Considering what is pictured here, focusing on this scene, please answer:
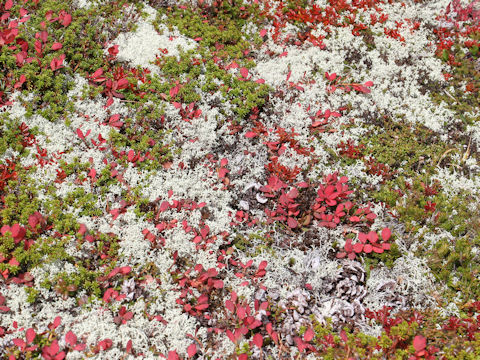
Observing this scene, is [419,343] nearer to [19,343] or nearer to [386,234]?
[386,234]

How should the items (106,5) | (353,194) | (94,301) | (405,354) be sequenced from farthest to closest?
(106,5) < (353,194) < (94,301) < (405,354)

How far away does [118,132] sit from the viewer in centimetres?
645

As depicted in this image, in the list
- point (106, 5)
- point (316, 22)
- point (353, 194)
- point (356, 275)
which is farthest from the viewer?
point (316, 22)

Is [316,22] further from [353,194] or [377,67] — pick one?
[353,194]

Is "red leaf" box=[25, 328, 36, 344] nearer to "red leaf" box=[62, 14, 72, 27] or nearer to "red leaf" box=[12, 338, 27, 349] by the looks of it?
"red leaf" box=[12, 338, 27, 349]

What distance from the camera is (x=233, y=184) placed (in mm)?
6430

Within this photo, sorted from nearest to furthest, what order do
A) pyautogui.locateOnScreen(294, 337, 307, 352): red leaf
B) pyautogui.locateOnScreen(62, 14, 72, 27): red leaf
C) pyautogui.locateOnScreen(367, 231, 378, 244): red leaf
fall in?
pyautogui.locateOnScreen(294, 337, 307, 352): red leaf < pyautogui.locateOnScreen(367, 231, 378, 244): red leaf < pyautogui.locateOnScreen(62, 14, 72, 27): red leaf

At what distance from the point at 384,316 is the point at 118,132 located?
5.18 metres

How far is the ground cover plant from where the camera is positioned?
197 inches

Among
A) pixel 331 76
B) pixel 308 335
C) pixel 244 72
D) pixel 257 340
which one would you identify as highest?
pixel 331 76

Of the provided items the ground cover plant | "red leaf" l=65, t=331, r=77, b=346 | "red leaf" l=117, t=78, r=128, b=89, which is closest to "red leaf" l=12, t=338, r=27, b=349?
the ground cover plant

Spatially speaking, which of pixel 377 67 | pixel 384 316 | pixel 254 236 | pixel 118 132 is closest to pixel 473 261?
pixel 384 316

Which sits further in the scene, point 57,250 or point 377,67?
point 377,67

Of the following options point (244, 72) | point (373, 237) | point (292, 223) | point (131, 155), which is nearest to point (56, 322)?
point (131, 155)
